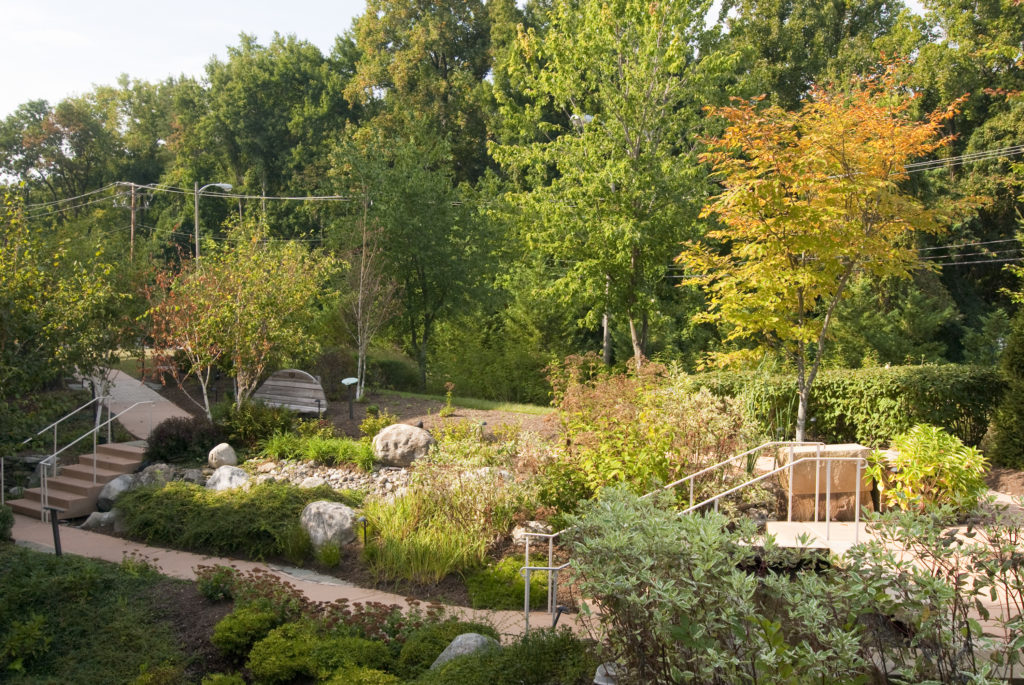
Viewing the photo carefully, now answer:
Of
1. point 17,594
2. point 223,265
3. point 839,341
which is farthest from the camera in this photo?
point 839,341

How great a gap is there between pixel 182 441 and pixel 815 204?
1092 cm

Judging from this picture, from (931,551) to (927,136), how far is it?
27.4 feet

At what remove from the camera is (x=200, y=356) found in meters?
15.4

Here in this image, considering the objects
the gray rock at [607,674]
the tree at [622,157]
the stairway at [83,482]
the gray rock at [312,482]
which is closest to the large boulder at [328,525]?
the gray rock at [312,482]

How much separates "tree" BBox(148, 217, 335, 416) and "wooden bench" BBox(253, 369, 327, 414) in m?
0.41

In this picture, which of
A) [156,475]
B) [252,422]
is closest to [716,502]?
[156,475]

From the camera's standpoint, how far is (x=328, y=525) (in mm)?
9758

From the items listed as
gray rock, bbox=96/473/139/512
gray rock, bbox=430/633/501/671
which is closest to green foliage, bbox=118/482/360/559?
gray rock, bbox=96/473/139/512

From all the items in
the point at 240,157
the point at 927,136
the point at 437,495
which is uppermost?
the point at 240,157

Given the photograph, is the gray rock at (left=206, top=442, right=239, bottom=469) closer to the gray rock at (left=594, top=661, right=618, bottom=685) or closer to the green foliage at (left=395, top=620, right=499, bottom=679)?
the green foliage at (left=395, top=620, right=499, bottom=679)

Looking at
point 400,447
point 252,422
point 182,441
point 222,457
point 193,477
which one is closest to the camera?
point 193,477

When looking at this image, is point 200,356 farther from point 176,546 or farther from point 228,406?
point 176,546

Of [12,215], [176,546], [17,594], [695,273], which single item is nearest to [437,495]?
[176,546]

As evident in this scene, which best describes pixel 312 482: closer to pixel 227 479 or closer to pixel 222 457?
pixel 227 479
